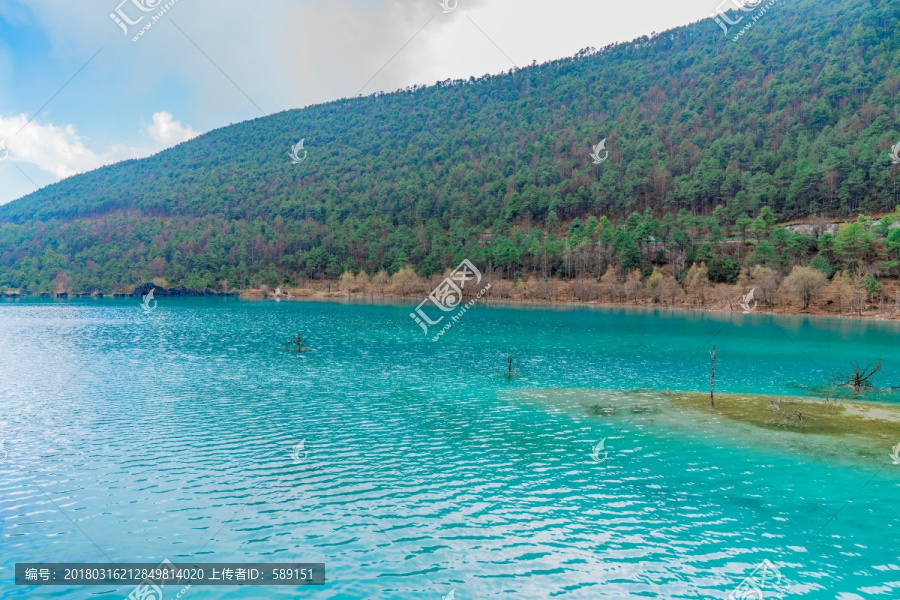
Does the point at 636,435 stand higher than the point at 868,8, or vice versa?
the point at 868,8

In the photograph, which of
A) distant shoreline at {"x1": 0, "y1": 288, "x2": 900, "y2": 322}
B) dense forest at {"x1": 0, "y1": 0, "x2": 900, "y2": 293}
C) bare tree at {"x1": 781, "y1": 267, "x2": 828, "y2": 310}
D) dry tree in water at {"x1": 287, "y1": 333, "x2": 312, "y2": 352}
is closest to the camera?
dry tree in water at {"x1": 287, "y1": 333, "x2": 312, "y2": 352}

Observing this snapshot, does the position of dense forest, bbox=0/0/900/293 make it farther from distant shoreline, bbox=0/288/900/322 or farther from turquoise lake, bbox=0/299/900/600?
turquoise lake, bbox=0/299/900/600

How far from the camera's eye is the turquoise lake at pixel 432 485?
1164 cm

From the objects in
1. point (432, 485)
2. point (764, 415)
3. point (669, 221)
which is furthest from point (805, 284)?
point (432, 485)

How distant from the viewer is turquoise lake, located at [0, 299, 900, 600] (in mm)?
11641

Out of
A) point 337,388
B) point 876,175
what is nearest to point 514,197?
point 876,175

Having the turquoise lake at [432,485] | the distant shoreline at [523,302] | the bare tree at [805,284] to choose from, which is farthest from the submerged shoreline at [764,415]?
the distant shoreline at [523,302]

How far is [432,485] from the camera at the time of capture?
54.0 ft

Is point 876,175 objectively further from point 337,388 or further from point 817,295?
point 337,388

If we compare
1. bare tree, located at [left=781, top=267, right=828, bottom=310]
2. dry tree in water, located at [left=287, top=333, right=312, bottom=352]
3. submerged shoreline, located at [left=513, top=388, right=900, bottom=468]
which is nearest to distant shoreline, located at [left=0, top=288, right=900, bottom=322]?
bare tree, located at [left=781, top=267, right=828, bottom=310]

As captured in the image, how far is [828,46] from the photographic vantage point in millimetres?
192625

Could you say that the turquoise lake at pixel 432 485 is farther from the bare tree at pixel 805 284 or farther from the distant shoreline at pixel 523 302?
the distant shoreline at pixel 523 302

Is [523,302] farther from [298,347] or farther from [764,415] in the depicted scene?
[764,415]

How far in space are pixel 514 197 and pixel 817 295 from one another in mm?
101524
